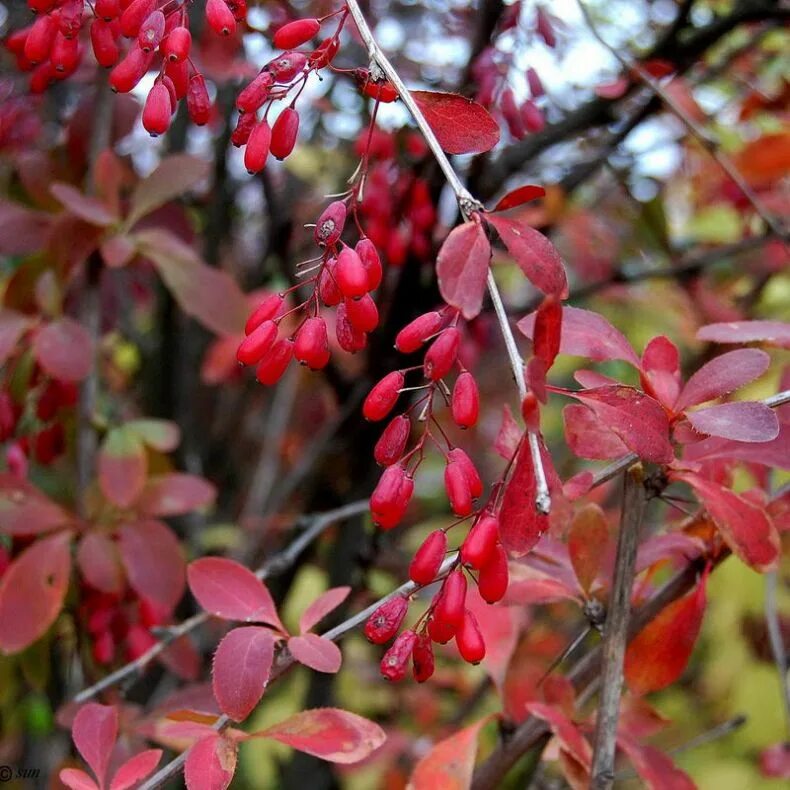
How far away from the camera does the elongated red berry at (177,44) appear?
0.52m

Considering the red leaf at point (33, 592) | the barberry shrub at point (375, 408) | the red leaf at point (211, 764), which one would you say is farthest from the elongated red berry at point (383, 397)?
the red leaf at point (33, 592)

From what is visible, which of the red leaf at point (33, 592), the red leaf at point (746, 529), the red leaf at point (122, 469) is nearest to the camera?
the red leaf at point (746, 529)

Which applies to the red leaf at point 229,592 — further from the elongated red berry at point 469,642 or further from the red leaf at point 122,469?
the red leaf at point 122,469

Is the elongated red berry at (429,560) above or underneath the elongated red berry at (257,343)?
underneath

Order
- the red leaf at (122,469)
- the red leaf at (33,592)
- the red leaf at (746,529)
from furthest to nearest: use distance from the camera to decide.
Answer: the red leaf at (122,469), the red leaf at (33,592), the red leaf at (746,529)

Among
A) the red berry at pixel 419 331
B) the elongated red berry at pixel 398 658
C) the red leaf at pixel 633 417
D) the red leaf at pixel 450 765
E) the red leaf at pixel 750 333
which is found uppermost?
the red berry at pixel 419 331

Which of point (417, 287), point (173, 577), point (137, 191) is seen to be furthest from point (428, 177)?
point (173, 577)

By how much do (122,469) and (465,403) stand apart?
0.57m

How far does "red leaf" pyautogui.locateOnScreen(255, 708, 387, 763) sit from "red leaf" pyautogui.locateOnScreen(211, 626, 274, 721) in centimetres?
3

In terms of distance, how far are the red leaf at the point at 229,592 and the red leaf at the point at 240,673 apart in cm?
3

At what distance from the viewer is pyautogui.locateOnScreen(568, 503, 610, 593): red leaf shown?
2.06ft

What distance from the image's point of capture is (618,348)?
573 millimetres

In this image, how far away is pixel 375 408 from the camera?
52cm

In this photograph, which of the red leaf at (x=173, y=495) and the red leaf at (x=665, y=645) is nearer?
the red leaf at (x=665, y=645)
